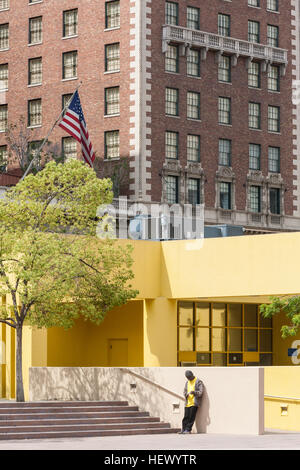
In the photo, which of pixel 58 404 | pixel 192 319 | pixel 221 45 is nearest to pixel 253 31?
pixel 221 45

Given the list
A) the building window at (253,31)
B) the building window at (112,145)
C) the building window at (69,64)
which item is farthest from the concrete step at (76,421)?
the building window at (253,31)

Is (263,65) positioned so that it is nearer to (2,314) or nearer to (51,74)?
(51,74)

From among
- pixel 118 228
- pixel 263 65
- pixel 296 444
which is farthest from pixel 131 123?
pixel 296 444

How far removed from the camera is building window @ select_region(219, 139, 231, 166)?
7275 centimetres

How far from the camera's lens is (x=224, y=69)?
73.7 metres

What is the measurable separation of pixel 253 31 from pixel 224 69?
3.76m

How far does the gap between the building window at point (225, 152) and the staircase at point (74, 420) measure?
1599 inches

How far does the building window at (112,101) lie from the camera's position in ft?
229

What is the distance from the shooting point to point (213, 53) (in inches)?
2874

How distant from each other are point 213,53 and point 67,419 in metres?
45.0

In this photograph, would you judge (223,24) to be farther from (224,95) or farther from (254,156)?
(254,156)

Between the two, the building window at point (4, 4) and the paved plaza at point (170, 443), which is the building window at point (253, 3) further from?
the paved plaza at point (170, 443)

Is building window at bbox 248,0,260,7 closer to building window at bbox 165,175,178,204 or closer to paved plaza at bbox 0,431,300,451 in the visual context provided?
building window at bbox 165,175,178,204

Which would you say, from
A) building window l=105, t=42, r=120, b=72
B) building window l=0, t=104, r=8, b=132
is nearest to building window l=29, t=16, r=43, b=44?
building window l=0, t=104, r=8, b=132
